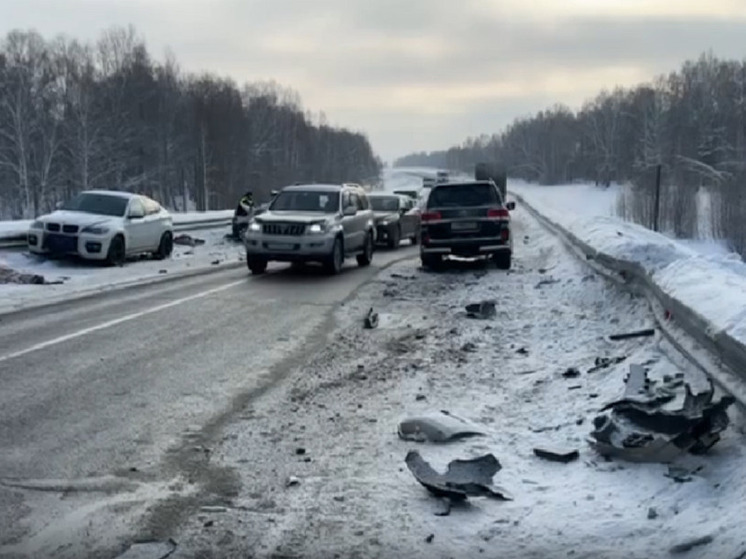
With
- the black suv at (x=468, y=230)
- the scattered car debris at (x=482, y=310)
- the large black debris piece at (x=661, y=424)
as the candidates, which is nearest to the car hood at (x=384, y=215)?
the black suv at (x=468, y=230)

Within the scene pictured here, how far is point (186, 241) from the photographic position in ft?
95.6

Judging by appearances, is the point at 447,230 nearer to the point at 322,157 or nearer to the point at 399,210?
the point at 399,210

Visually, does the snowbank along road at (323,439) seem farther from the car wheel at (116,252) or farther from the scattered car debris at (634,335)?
the car wheel at (116,252)

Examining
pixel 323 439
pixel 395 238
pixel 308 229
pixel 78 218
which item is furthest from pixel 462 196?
pixel 323 439

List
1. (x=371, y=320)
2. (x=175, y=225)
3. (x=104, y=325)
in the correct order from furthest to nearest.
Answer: (x=175, y=225)
(x=371, y=320)
(x=104, y=325)

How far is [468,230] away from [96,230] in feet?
27.7

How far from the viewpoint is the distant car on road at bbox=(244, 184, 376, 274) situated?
18359mm

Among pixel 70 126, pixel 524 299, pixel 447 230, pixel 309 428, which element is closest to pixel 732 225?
pixel 447 230

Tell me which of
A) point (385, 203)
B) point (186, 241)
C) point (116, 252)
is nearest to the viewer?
point (116, 252)

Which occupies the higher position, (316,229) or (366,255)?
(316,229)

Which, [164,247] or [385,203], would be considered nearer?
[164,247]

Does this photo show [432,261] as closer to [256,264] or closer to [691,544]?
[256,264]

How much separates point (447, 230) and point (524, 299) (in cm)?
558

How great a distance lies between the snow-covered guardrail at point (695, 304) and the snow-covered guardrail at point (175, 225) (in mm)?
13972
